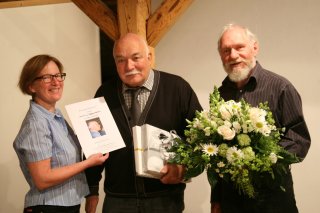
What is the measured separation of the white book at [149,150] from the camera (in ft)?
5.87

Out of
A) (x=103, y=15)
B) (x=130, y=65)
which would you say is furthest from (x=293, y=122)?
(x=103, y=15)

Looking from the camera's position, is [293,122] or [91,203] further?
[91,203]

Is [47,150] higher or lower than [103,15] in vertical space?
lower

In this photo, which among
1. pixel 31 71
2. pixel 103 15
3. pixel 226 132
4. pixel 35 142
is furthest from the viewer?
pixel 103 15

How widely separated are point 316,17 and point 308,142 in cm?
163

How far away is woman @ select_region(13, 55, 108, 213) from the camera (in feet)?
5.87

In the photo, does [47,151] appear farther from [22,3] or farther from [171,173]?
[22,3]

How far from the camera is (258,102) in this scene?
6.33ft

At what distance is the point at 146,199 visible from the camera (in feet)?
6.33

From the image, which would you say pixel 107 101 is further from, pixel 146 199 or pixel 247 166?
pixel 247 166

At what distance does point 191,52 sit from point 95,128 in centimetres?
168

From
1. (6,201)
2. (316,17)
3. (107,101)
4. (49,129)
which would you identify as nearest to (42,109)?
(49,129)

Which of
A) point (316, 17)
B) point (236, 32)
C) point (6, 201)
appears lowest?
point (6, 201)

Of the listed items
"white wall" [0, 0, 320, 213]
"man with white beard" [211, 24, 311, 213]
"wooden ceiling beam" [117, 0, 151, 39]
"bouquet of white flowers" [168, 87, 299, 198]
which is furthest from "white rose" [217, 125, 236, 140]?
"white wall" [0, 0, 320, 213]
